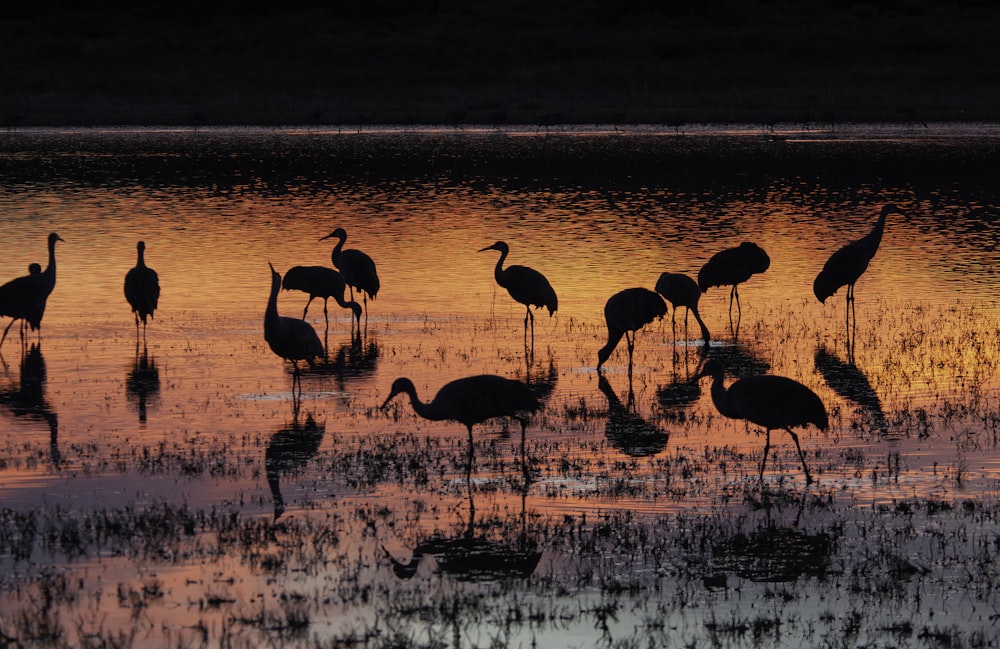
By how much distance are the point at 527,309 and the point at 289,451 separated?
665cm

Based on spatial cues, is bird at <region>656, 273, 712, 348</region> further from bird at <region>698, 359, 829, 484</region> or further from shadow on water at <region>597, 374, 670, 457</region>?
bird at <region>698, 359, 829, 484</region>

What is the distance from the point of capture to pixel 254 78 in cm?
9500

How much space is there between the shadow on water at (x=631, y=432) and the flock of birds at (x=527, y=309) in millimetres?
737

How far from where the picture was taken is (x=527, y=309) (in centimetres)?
1909

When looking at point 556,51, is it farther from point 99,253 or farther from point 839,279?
point 839,279

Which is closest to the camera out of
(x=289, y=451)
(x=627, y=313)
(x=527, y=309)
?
(x=289, y=451)

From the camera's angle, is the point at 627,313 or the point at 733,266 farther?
the point at 733,266

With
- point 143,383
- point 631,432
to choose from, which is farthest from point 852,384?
point 143,383

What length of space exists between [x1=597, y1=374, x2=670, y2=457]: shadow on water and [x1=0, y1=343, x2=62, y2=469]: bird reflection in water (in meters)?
4.58

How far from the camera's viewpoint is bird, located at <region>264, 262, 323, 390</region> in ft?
49.4

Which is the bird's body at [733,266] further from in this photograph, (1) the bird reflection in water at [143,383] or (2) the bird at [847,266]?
(1) the bird reflection in water at [143,383]

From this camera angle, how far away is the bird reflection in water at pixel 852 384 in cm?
1405

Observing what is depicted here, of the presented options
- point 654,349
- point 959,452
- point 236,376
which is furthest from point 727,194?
point 959,452

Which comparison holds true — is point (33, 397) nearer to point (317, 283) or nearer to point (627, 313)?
point (317, 283)
